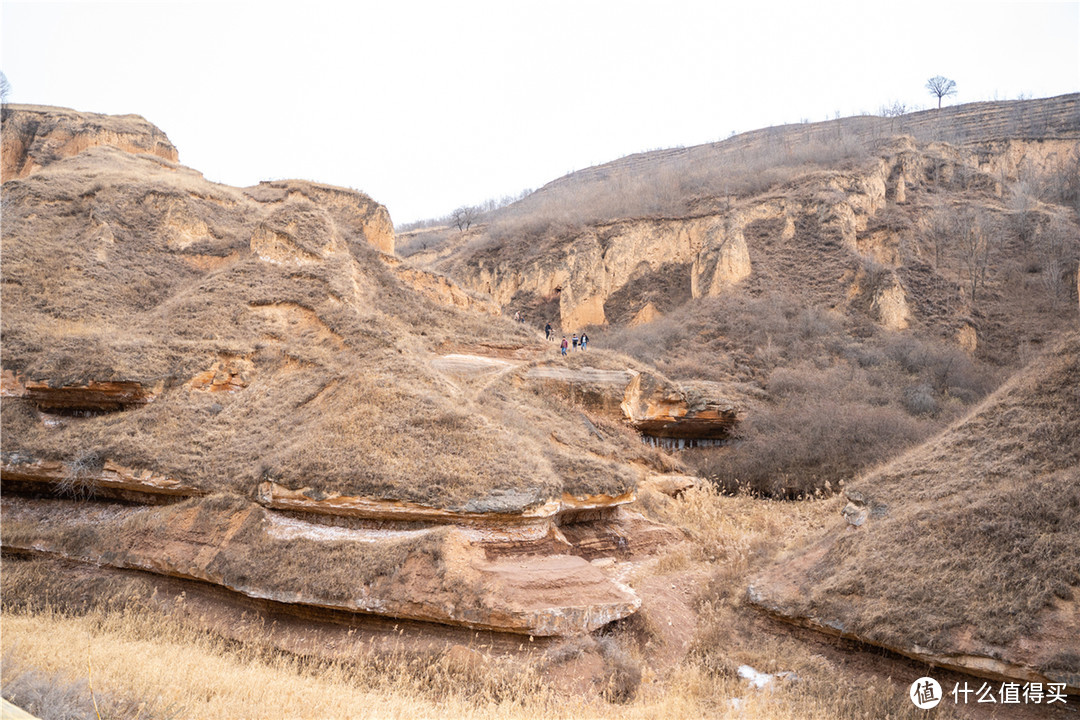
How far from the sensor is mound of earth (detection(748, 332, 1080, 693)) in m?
6.59

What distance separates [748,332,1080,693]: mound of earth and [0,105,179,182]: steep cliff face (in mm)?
31154

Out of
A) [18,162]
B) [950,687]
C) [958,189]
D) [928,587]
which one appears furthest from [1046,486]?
[958,189]

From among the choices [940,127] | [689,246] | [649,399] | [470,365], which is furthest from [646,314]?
[940,127]

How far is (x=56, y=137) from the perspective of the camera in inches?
1043

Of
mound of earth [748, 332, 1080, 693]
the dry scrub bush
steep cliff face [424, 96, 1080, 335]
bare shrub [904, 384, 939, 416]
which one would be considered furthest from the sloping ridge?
mound of earth [748, 332, 1080, 693]

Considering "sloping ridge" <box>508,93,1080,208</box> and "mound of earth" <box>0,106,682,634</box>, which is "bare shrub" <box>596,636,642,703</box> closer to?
"mound of earth" <box>0,106,682,634</box>

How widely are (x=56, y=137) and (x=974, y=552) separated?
34.8 metres

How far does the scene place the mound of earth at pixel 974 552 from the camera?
6586 millimetres

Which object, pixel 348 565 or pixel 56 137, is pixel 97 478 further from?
pixel 56 137

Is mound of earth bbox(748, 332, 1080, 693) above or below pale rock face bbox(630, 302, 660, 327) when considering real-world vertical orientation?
below

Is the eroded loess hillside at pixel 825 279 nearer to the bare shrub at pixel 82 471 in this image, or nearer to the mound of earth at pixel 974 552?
the mound of earth at pixel 974 552

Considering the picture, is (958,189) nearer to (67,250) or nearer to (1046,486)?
(1046,486)

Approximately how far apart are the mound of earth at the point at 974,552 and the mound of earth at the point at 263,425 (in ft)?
10.5

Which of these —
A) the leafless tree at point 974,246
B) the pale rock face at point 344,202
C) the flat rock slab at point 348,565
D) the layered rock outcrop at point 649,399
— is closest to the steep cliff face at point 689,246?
the leafless tree at point 974,246
